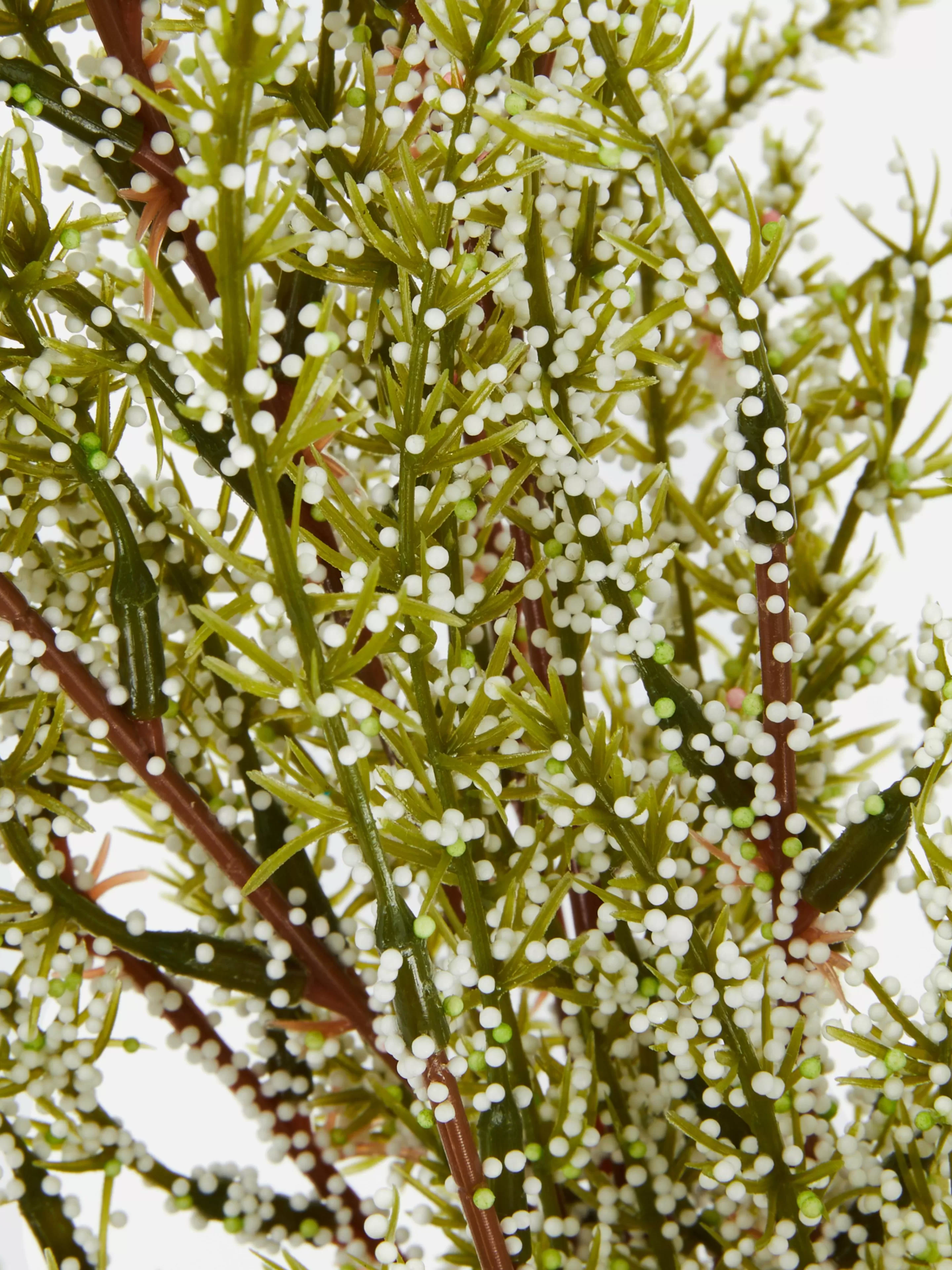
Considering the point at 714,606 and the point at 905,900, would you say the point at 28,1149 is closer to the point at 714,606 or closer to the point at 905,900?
the point at 714,606

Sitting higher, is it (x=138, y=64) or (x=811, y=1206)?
(x=138, y=64)

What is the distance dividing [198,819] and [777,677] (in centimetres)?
16

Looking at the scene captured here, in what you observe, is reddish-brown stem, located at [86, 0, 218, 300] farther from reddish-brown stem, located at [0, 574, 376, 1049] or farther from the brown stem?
the brown stem

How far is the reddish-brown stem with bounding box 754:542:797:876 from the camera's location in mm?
333

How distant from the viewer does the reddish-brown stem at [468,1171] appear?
0.31 meters

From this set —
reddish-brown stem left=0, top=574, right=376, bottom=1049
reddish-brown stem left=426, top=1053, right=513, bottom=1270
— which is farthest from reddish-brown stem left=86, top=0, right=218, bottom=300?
reddish-brown stem left=426, top=1053, right=513, bottom=1270

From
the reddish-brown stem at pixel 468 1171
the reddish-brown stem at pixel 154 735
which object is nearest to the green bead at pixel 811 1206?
the reddish-brown stem at pixel 468 1171

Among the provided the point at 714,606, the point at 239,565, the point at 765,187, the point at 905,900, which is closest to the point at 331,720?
the point at 239,565

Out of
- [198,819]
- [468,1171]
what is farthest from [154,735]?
[468,1171]

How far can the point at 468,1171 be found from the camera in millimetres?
323

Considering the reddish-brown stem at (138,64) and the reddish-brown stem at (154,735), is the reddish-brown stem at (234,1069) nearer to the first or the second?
the reddish-brown stem at (154,735)

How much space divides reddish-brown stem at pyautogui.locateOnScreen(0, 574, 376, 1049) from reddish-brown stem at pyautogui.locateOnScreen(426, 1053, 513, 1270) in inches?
2.5

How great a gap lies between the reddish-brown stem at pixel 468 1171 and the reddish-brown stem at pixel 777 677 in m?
0.11

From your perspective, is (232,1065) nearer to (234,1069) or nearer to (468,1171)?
(234,1069)
